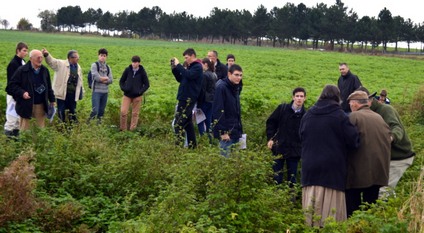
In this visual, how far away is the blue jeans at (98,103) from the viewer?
12.9m

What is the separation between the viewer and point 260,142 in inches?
451

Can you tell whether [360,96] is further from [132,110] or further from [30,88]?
[132,110]

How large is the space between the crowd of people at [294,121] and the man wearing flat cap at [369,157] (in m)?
0.01

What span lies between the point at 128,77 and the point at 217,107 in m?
4.44

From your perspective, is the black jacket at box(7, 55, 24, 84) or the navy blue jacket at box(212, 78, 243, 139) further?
the black jacket at box(7, 55, 24, 84)

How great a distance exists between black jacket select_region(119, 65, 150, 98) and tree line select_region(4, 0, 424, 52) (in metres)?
90.0

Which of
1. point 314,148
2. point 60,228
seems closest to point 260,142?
point 314,148

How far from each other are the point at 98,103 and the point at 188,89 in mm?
2996

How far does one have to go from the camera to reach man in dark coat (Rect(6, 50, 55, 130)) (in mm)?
10500

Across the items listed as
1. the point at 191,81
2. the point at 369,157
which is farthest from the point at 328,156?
the point at 191,81

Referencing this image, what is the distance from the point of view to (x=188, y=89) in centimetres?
1094

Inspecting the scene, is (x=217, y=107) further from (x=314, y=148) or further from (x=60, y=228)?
(x=60, y=228)

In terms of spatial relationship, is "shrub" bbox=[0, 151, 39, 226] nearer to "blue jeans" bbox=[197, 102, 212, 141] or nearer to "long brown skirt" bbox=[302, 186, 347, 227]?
"long brown skirt" bbox=[302, 186, 347, 227]

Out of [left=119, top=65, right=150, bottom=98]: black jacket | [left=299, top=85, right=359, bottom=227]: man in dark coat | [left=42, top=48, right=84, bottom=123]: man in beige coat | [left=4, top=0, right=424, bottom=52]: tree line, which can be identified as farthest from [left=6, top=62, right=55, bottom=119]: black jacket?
[left=4, top=0, right=424, bottom=52]: tree line
